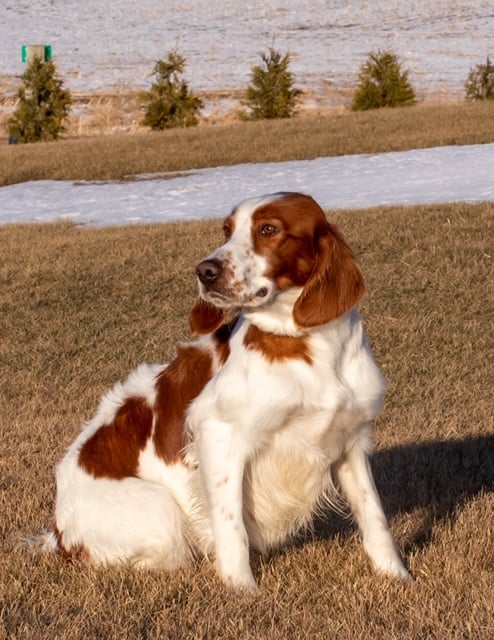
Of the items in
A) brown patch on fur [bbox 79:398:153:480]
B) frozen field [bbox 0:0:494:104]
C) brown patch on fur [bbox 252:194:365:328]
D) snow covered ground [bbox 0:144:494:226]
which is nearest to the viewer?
brown patch on fur [bbox 252:194:365:328]

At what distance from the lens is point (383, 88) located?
32.4m

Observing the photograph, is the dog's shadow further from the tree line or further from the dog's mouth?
the tree line

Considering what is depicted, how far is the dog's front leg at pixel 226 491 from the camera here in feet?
12.4

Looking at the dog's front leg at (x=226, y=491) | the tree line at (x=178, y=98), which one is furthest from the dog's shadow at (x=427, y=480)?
the tree line at (x=178, y=98)

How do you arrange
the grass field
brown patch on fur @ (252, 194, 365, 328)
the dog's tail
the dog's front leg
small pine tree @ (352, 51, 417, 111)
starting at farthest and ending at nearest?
small pine tree @ (352, 51, 417, 111), the dog's tail, the dog's front leg, brown patch on fur @ (252, 194, 365, 328), the grass field

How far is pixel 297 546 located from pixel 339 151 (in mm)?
18441

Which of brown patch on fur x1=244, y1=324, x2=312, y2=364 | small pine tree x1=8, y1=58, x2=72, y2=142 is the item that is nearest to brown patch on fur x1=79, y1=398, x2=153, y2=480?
brown patch on fur x1=244, y1=324, x2=312, y2=364

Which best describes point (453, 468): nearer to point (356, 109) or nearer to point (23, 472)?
point (23, 472)

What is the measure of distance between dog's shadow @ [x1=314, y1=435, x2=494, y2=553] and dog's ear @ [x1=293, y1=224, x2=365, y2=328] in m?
1.16

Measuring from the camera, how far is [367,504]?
4.06 m

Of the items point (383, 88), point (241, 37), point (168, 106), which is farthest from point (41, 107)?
point (241, 37)

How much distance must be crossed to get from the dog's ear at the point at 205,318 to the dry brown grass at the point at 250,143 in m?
17.6

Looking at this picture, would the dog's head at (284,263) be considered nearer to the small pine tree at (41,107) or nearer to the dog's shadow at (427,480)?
the dog's shadow at (427,480)

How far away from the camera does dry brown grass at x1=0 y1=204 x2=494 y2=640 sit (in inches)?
139
